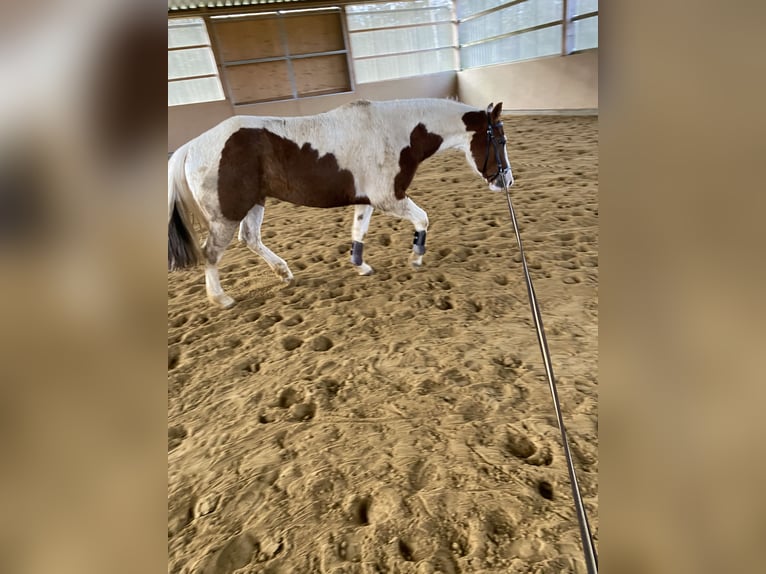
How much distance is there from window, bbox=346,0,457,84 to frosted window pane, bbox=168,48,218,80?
287cm

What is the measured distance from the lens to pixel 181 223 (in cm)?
217

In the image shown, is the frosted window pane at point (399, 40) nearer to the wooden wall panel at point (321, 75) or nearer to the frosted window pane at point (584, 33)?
the wooden wall panel at point (321, 75)

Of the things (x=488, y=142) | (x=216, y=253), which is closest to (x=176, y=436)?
(x=216, y=253)

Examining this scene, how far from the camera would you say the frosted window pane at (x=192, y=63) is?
773 cm

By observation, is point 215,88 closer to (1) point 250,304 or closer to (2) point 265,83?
(2) point 265,83

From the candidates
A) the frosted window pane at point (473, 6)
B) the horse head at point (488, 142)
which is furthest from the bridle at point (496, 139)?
the frosted window pane at point (473, 6)

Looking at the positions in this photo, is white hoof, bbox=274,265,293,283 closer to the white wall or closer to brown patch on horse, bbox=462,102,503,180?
brown patch on horse, bbox=462,102,503,180

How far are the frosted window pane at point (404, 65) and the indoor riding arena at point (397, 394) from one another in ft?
19.0

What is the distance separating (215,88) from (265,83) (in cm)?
97

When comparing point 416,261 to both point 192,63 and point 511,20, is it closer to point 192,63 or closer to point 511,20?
point 511,20

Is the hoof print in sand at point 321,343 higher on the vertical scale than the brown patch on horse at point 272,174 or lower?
lower

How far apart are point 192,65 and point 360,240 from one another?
7.40 metres

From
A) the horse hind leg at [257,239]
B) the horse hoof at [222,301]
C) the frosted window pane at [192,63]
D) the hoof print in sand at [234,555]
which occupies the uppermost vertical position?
the frosted window pane at [192,63]

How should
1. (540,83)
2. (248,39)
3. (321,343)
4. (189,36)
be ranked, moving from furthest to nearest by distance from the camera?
(248,39) < (189,36) < (540,83) < (321,343)
